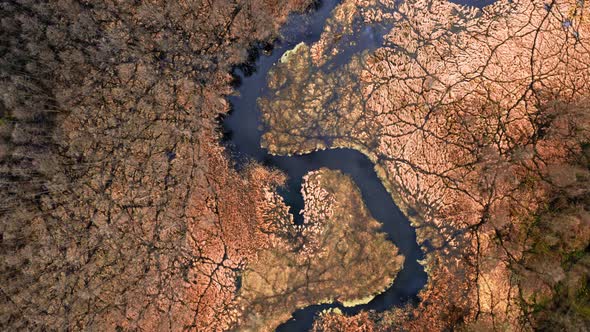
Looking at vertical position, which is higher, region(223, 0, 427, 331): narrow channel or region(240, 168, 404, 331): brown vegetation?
region(223, 0, 427, 331): narrow channel

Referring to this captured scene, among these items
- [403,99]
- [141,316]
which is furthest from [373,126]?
[141,316]

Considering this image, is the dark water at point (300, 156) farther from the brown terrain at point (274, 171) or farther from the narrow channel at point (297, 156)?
the brown terrain at point (274, 171)

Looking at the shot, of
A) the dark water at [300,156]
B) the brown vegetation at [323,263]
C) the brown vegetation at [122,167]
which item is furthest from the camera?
the dark water at [300,156]

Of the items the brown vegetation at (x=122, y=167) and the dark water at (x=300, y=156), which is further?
the dark water at (x=300, y=156)

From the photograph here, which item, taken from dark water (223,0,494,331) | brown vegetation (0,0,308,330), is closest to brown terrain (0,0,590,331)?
brown vegetation (0,0,308,330)

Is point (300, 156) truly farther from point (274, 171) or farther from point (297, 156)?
point (274, 171)

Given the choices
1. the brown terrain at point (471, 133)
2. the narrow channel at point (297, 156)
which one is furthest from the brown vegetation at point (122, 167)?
the brown terrain at point (471, 133)

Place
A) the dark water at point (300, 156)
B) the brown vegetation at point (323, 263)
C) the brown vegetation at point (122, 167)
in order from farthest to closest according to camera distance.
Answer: the dark water at point (300, 156)
the brown vegetation at point (323, 263)
the brown vegetation at point (122, 167)

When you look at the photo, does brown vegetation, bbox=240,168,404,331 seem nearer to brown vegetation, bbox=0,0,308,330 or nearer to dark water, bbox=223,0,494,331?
dark water, bbox=223,0,494,331
